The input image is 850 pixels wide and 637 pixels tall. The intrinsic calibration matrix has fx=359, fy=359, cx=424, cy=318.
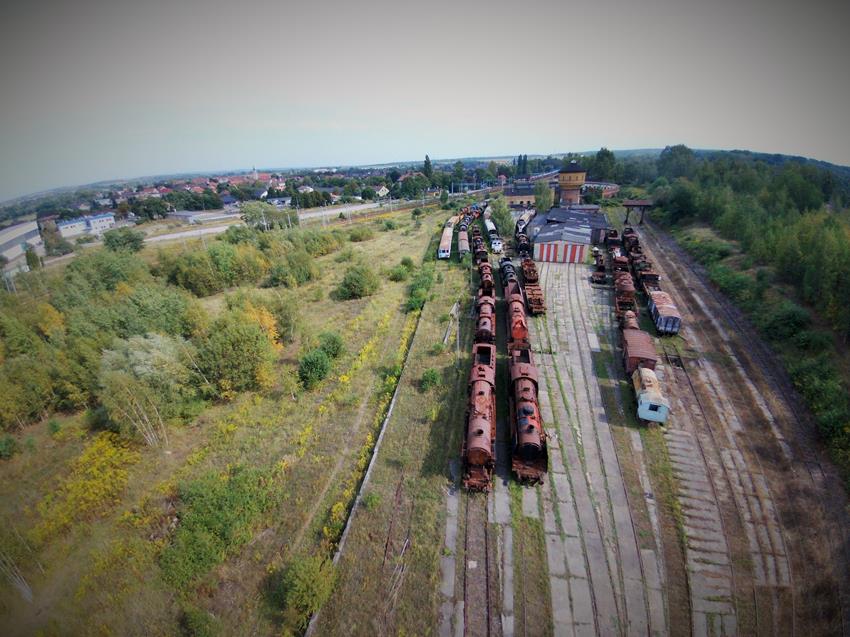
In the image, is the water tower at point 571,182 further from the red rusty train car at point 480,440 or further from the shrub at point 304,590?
the shrub at point 304,590

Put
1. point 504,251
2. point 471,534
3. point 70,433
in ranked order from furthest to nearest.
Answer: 1. point 504,251
2. point 70,433
3. point 471,534

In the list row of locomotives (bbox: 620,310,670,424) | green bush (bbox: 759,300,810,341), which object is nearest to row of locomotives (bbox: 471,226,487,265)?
row of locomotives (bbox: 620,310,670,424)

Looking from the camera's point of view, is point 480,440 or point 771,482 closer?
point 480,440

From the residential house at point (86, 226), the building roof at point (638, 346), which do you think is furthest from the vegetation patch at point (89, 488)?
the residential house at point (86, 226)

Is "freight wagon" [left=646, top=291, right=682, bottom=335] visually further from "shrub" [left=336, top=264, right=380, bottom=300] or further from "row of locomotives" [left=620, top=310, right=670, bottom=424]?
"shrub" [left=336, top=264, right=380, bottom=300]

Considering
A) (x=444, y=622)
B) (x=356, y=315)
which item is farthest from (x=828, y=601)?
(x=356, y=315)

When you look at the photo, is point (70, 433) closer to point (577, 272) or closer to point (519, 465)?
point (519, 465)

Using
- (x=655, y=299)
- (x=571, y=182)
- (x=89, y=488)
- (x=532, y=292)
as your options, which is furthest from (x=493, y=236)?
(x=89, y=488)

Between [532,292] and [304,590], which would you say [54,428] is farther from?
[532,292]
